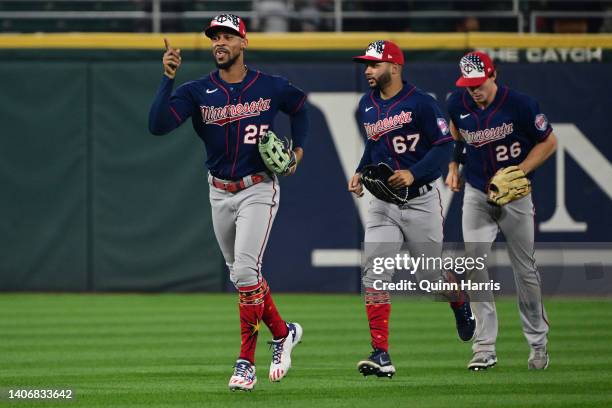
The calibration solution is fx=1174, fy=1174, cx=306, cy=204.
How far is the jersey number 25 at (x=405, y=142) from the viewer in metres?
8.03

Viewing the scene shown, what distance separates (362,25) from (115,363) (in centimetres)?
940

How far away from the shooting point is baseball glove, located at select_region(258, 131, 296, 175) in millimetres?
7344

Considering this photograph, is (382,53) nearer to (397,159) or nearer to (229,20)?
(397,159)

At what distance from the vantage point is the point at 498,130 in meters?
8.22

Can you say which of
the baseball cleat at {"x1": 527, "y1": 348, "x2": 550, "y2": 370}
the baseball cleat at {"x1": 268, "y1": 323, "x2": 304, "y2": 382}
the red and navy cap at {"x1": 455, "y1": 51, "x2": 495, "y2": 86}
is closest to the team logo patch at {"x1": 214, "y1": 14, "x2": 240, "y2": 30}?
the red and navy cap at {"x1": 455, "y1": 51, "x2": 495, "y2": 86}

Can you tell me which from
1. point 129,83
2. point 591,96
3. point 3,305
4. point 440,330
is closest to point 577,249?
point 591,96

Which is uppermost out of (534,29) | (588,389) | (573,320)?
(534,29)

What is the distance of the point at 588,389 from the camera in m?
7.14

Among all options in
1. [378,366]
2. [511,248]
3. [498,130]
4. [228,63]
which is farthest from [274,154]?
[511,248]

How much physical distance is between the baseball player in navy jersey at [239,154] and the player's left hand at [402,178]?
69 cm

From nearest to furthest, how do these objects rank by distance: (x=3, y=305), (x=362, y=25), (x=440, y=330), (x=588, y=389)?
(x=588, y=389)
(x=440, y=330)
(x=3, y=305)
(x=362, y=25)

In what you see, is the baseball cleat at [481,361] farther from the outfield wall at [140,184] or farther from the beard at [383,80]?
the outfield wall at [140,184]

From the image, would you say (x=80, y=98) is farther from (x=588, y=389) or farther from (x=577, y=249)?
(x=588, y=389)

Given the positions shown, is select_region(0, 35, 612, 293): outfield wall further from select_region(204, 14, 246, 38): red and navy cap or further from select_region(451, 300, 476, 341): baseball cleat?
select_region(204, 14, 246, 38): red and navy cap
